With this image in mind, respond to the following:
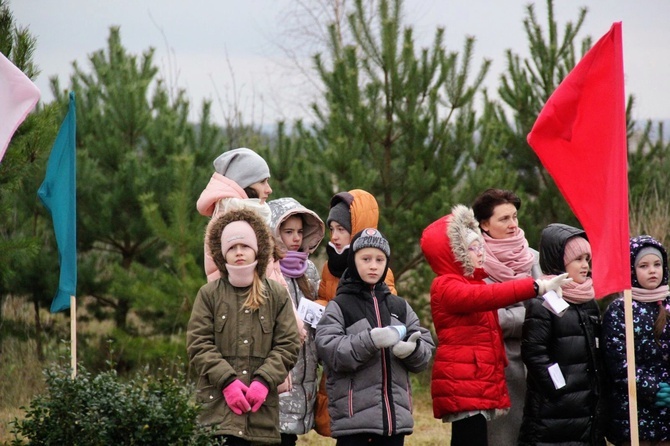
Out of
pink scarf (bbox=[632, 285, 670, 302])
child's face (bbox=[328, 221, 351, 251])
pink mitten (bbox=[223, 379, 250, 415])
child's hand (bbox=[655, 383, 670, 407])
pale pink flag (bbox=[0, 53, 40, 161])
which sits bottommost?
child's hand (bbox=[655, 383, 670, 407])

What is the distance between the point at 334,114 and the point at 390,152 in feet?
2.35

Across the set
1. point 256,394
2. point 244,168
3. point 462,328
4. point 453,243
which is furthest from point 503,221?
point 256,394

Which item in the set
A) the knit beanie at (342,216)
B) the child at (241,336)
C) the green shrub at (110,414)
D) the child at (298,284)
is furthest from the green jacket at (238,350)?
the knit beanie at (342,216)

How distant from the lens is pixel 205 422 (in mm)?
5207

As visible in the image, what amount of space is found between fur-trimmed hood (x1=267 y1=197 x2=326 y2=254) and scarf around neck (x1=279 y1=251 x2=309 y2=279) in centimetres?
6

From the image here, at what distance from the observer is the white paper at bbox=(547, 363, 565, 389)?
5.69m

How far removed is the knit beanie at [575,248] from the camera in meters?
5.88

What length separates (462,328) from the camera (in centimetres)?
583

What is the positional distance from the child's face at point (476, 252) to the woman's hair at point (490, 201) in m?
0.36

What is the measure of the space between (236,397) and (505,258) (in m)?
1.97

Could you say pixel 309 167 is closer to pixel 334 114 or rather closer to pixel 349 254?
pixel 334 114

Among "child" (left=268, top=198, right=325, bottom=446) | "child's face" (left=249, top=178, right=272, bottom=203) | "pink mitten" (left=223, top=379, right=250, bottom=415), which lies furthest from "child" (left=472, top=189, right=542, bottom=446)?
"pink mitten" (left=223, top=379, right=250, bottom=415)

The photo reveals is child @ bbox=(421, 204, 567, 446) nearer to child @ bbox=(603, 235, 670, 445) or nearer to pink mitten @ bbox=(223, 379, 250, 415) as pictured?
child @ bbox=(603, 235, 670, 445)

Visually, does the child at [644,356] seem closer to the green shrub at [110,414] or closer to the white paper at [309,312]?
the white paper at [309,312]
